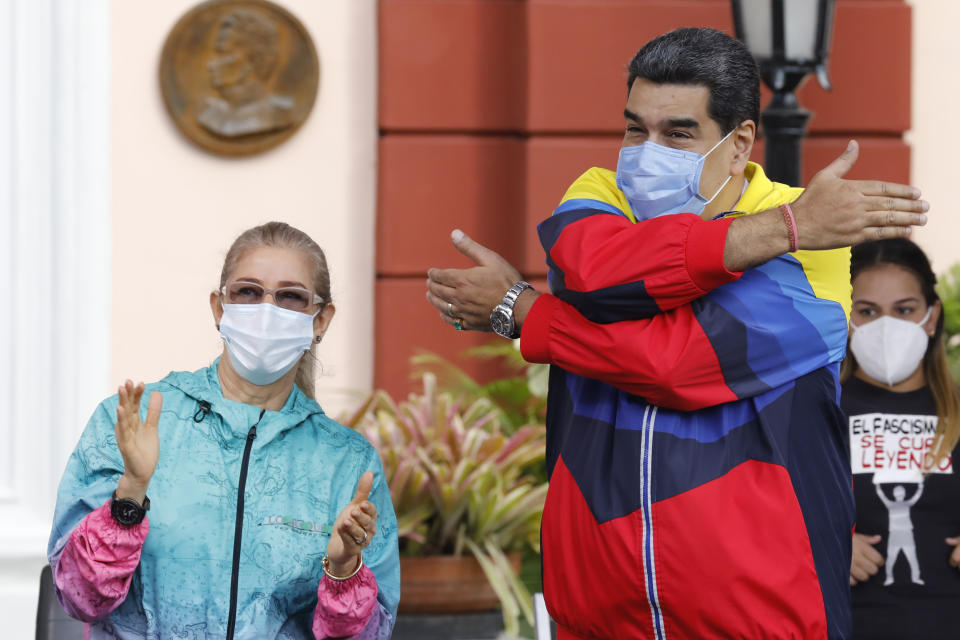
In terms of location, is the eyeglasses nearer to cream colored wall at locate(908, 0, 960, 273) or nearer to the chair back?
the chair back

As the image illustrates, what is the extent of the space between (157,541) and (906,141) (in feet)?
13.2

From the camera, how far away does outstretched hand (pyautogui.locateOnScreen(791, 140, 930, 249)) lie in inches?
65.2

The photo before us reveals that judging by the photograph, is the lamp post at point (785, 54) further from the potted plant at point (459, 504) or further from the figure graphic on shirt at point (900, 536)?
the figure graphic on shirt at point (900, 536)

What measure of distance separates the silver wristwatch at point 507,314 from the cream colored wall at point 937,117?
363 cm

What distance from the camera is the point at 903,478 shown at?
8.36 feet

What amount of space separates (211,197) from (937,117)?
320 centimetres

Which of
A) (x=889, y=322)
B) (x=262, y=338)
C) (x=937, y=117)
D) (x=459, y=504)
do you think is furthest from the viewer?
(x=937, y=117)

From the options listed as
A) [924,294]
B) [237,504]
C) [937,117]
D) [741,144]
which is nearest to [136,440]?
[237,504]

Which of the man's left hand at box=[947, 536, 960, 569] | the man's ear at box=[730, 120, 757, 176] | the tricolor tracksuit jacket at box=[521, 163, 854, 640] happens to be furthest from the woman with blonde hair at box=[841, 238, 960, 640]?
the man's ear at box=[730, 120, 757, 176]

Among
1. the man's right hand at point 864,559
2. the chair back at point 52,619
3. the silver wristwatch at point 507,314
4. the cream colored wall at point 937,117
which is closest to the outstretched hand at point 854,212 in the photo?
the silver wristwatch at point 507,314

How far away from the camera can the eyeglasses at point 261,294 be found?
2203 millimetres

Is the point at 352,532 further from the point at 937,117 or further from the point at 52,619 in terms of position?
the point at 937,117

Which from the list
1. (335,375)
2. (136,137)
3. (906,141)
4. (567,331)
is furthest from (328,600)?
(906,141)

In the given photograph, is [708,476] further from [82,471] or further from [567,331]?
[82,471]
